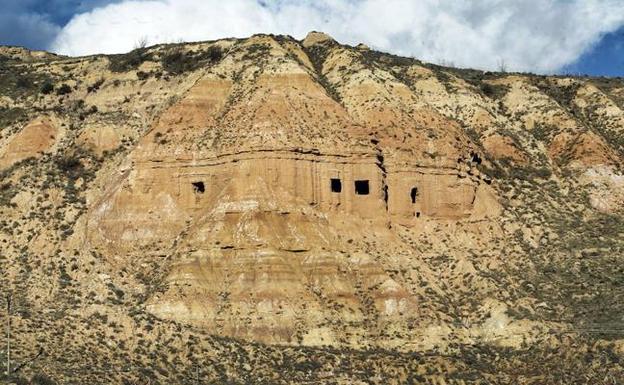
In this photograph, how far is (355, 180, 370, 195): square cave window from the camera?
7675 centimetres

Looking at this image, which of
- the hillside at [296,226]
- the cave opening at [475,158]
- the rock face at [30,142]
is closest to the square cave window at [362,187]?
the hillside at [296,226]

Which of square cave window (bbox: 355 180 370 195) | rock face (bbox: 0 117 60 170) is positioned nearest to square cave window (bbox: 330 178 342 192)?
square cave window (bbox: 355 180 370 195)

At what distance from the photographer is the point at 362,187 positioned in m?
77.0

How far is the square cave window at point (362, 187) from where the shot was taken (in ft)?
252

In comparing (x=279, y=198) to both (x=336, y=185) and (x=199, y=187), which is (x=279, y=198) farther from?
(x=199, y=187)

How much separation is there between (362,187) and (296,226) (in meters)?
6.96

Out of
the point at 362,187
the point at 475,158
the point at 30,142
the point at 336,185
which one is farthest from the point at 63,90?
the point at 475,158

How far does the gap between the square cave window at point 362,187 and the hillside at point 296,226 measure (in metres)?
0.25

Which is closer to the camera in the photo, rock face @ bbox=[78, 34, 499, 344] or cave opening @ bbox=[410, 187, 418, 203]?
rock face @ bbox=[78, 34, 499, 344]

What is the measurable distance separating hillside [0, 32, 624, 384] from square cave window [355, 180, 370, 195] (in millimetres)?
249

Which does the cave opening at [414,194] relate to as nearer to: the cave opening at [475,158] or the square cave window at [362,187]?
the square cave window at [362,187]

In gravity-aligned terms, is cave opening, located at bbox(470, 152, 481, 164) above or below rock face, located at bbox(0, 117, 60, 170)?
below

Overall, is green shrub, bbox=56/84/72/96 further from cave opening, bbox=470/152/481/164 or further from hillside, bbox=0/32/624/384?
cave opening, bbox=470/152/481/164

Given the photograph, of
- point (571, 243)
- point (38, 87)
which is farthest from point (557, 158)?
point (38, 87)
